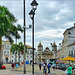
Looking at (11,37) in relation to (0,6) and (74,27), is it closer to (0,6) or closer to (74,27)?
(0,6)

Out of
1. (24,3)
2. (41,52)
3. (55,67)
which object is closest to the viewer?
(24,3)

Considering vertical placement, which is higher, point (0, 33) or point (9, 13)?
point (9, 13)

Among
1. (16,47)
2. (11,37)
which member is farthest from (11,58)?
(11,37)

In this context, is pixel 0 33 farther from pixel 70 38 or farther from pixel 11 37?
pixel 70 38

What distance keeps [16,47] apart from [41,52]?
107278 millimetres

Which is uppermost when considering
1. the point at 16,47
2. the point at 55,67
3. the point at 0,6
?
the point at 0,6

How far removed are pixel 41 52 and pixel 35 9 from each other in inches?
6467

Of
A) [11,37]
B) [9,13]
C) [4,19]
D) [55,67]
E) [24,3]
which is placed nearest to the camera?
[24,3]

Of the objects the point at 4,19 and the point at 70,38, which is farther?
the point at 70,38

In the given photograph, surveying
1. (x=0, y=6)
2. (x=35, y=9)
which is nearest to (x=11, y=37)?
(x=0, y=6)

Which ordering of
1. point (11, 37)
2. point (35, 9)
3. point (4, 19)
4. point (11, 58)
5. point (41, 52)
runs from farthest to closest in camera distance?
point (41, 52)
point (11, 58)
point (11, 37)
point (4, 19)
point (35, 9)

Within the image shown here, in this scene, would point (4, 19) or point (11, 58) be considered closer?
point (4, 19)

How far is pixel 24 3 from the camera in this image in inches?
744

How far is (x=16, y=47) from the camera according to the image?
72.2 metres
